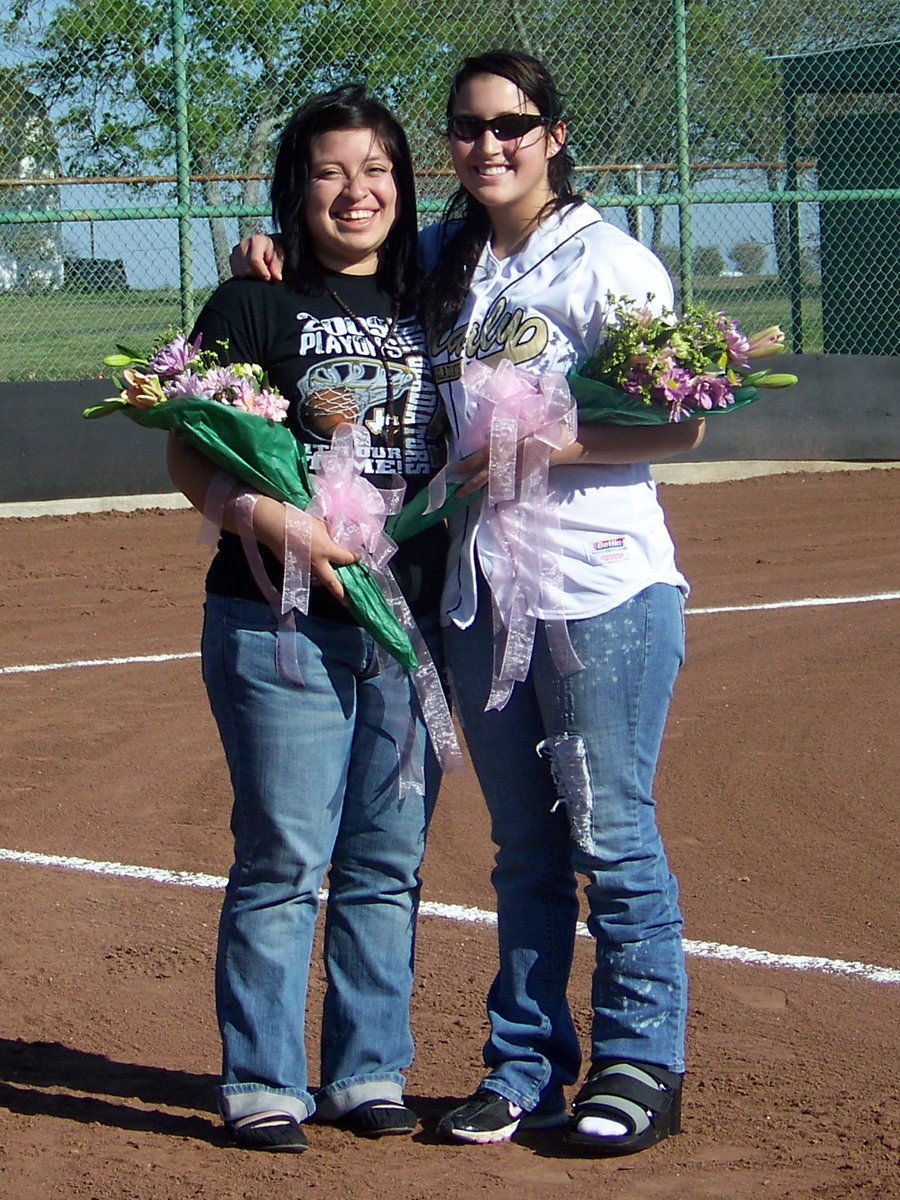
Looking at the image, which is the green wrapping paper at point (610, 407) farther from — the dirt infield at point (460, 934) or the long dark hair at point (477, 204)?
Answer: the dirt infield at point (460, 934)

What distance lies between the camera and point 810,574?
946cm

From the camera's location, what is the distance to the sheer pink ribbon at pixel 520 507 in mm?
3084

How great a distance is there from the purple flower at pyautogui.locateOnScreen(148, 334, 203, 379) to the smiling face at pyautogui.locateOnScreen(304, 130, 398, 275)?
384 mm

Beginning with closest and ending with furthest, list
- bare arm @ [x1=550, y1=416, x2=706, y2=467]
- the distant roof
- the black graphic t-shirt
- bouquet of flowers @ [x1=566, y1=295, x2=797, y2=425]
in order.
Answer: bouquet of flowers @ [x1=566, y1=295, x2=797, y2=425] → bare arm @ [x1=550, y1=416, x2=706, y2=467] → the black graphic t-shirt → the distant roof

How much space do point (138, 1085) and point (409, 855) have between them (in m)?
0.97

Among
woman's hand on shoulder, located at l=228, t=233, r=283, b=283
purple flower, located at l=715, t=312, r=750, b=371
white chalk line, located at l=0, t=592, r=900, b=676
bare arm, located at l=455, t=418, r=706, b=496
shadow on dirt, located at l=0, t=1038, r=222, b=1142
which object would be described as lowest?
shadow on dirt, located at l=0, t=1038, r=222, b=1142

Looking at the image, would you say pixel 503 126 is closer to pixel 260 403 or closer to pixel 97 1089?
pixel 260 403

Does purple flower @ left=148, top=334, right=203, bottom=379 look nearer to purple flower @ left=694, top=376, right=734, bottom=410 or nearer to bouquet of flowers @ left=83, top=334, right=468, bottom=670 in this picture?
bouquet of flowers @ left=83, top=334, right=468, bottom=670

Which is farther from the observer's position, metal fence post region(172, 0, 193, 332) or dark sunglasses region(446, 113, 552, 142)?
metal fence post region(172, 0, 193, 332)

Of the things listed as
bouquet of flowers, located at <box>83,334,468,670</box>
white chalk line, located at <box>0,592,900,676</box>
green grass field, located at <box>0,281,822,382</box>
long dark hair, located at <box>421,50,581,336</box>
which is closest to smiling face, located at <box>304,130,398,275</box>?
long dark hair, located at <box>421,50,581,336</box>

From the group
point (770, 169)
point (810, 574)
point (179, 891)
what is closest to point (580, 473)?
point (179, 891)

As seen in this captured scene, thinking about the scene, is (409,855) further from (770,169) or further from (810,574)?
(770,169)

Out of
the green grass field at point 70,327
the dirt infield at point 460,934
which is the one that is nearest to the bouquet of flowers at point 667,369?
the dirt infield at point 460,934

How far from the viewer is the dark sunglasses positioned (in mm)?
3199
